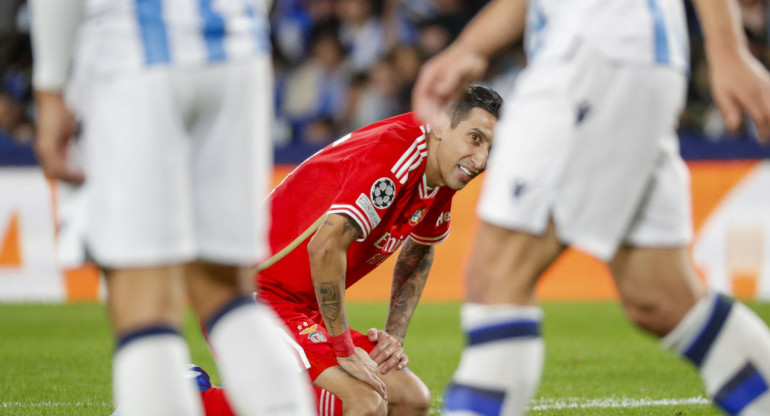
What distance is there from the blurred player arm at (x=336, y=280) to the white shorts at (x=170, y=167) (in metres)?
1.02

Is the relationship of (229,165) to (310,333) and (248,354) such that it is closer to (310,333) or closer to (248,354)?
(248,354)

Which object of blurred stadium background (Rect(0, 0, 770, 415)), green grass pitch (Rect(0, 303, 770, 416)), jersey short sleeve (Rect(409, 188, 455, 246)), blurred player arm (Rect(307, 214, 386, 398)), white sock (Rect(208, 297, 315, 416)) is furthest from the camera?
blurred stadium background (Rect(0, 0, 770, 415))

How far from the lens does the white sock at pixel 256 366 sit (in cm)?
220

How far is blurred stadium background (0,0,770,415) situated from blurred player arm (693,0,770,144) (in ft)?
6.90

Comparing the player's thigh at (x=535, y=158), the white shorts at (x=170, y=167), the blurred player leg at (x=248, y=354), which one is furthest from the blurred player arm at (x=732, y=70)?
the blurred player leg at (x=248, y=354)

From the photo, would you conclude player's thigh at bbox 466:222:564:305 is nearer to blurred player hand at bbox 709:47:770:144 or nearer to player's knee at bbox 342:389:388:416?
blurred player hand at bbox 709:47:770:144

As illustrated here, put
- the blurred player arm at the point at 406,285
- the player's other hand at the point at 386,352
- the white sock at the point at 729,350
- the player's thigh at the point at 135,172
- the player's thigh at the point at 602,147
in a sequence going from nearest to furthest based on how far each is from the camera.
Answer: the player's thigh at the point at 135,172 < the player's thigh at the point at 602,147 < the white sock at the point at 729,350 < the player's other hand at the point at 386,352 < the blurred player arm at the point at 406,285

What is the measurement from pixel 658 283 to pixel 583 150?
479 millimetres

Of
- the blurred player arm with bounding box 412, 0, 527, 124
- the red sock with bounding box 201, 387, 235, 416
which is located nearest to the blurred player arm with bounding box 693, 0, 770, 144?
the blurred player arm with bounding box 412, 0, 527, 124

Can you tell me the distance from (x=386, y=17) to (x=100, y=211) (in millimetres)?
10744

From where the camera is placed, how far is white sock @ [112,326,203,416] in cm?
208

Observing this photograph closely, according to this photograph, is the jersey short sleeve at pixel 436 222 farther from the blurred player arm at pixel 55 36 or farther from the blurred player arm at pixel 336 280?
the blurred player arm at pixel 55 36

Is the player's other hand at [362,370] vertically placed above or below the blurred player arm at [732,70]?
below

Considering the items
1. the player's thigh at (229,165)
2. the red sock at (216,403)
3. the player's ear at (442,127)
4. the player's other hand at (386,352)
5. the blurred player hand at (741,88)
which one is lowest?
the red sock at (216,403)
